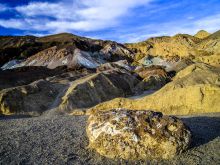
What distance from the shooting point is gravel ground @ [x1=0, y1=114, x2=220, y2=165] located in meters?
8.57

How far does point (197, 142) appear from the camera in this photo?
31.4 feet

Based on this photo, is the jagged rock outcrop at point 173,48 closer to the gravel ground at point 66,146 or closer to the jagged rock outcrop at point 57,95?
the jagged rock outcrop at point 57,95

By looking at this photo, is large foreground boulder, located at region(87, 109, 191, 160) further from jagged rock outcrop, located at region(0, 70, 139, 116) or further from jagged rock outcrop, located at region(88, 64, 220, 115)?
jagged rock outcrop, located at region(0, 70, 139, 116)

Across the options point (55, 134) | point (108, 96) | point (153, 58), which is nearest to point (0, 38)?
point (153, 58)

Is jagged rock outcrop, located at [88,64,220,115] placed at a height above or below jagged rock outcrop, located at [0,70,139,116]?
above

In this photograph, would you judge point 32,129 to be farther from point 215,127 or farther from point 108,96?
point 108,96

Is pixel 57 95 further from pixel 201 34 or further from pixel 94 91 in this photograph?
pixel 201 34

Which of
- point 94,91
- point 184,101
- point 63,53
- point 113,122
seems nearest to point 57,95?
point 94,91

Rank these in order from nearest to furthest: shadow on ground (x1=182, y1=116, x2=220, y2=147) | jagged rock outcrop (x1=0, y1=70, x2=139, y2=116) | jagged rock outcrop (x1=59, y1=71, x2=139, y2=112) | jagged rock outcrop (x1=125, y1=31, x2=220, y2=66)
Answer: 1. shadow on ground (x1=182, y1=116, x2=220, y2=147)
2. jagged rock outcrop (x1=0, y1=70, x2=139, y2=116)
3. jagged rock outcrop (x1=59, y1=71, x2=139, y2=112)
4. jagged rock outcrop (x1=125, y1=31, x2=220, y2=66)

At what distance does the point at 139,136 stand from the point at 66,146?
260 cm

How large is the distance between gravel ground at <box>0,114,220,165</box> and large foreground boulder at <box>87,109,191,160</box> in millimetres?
264

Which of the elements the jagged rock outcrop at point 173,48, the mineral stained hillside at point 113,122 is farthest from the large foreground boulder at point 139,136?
the jagged rock outcrop at point 173,48

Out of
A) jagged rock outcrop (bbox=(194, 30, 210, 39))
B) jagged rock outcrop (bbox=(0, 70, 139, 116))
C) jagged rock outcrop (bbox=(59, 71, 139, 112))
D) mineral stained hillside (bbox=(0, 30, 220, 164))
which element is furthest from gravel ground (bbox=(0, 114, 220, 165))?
jagged rock outcrop (bbox=(194, 30, 210, 39))

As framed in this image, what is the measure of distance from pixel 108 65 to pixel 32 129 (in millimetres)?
58749
